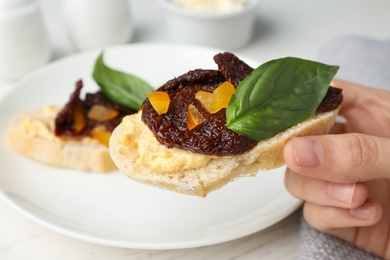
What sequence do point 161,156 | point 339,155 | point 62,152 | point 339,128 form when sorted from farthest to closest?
point 62,152
point 339,128
point 339,155
point 161,156

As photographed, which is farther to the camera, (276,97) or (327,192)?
(327,192)

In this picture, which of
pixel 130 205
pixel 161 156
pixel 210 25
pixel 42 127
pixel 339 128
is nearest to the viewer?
pixel 161 156

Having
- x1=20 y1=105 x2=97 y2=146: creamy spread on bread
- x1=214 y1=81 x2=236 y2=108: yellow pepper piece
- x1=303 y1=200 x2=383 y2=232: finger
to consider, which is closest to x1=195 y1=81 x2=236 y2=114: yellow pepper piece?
x1=214 y1=81 x2=236 y2=108: yellow pepper piece

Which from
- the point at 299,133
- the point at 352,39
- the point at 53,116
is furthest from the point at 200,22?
the point at 299,133

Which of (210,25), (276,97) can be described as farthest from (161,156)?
(210,25)

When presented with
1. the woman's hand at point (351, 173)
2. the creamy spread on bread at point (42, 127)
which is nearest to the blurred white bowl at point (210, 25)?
the creamy spread on bread at point (42, 127)

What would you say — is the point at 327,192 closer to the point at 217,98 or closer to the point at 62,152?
the point at 217,98
